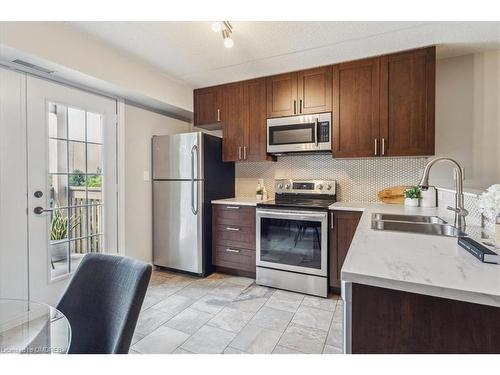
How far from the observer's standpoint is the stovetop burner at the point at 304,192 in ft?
9.73

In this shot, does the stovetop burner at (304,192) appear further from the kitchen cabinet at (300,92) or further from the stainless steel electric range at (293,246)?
the kitchen cabinet at (300,92)

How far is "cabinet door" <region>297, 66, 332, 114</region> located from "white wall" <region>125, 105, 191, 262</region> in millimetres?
1841

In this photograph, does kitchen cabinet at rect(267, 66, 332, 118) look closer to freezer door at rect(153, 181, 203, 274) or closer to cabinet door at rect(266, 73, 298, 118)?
cabinet door at rect(266, 73, 298, 118)

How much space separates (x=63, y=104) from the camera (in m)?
2.28

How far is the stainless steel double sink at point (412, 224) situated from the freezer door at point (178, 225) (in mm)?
1864

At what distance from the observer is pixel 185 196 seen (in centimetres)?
300

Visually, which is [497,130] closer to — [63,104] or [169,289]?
[169,289]

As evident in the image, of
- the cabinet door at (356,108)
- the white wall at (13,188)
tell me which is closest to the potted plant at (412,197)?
the cabinet door at (356,108)

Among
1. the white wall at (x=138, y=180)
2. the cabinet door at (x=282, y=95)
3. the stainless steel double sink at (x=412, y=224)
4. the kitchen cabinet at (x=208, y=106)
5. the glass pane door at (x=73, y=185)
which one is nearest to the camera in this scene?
the stainless steel double sink at (x=412, y=224)

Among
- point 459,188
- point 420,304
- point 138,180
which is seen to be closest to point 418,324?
point 420,304

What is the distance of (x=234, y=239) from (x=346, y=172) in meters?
1.52

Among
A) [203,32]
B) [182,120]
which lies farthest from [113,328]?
[182,120]

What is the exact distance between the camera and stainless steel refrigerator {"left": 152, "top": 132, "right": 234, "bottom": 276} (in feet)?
9.62
